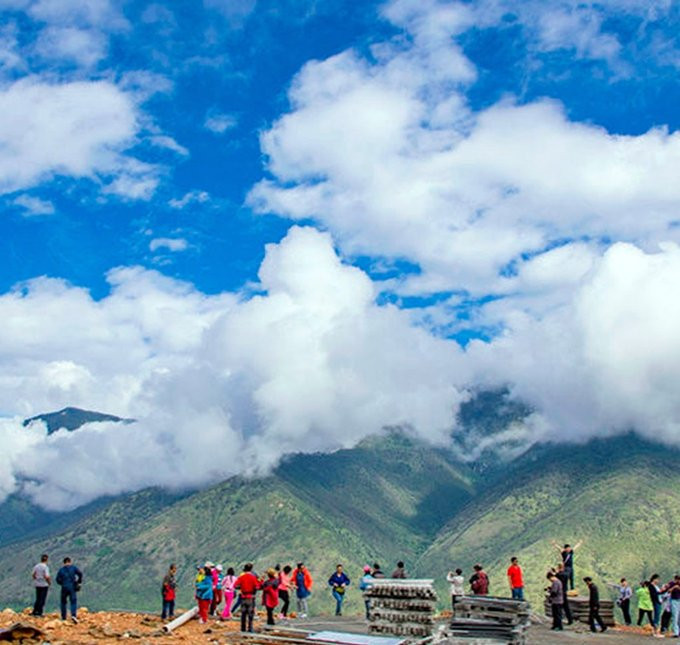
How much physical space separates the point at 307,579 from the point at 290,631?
9.18m

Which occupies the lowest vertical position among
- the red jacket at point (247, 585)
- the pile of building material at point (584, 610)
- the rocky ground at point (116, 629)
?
the pile of building material at point (584, 610)

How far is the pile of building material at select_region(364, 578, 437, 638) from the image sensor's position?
26.0 meters

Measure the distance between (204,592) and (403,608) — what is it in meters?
9.01

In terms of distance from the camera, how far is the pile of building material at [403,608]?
2600 cm

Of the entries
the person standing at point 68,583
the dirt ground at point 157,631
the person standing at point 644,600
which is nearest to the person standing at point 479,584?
the dirt ground at point 157,631

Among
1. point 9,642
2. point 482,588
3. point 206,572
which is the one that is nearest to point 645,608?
point 482,588

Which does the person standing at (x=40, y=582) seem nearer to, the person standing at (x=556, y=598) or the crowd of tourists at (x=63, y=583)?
the crowd of tourists at (x=63, y=583)

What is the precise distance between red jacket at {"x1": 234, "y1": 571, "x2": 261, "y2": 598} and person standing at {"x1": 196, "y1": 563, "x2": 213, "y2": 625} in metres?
2.73

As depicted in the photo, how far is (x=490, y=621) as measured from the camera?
26.1m

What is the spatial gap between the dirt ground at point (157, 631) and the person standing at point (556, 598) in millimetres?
447

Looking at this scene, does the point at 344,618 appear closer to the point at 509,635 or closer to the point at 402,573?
the point at 402,573

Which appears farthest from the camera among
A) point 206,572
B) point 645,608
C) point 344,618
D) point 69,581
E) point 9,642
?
point 344,618

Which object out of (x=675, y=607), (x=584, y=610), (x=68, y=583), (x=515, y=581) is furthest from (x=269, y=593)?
(x=675, y=607)

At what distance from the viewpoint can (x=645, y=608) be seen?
34094mm
